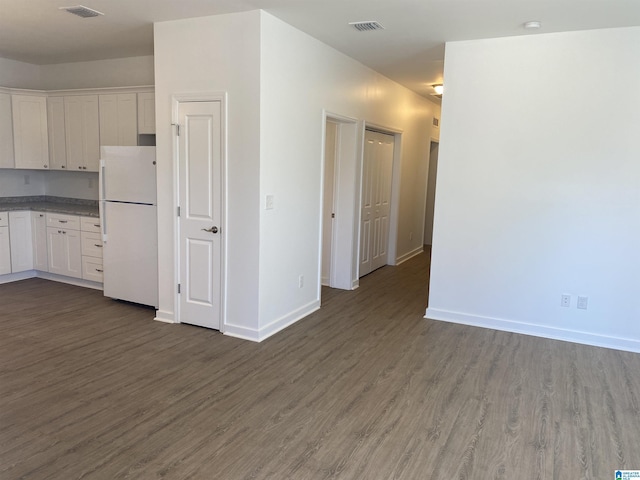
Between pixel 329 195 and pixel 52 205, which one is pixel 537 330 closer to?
pixel 329 195

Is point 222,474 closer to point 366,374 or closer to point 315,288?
point 366,374

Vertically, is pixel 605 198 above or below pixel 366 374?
above

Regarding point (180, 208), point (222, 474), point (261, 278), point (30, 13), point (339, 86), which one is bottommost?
point (222, 474)

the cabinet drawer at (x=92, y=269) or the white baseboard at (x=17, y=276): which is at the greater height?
the cabinet drawer at (x=92, y=269)

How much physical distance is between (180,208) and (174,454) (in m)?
2.38

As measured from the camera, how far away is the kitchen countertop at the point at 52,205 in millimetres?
5671

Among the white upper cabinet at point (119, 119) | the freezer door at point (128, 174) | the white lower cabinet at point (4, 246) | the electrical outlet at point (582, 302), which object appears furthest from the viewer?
the white lower cabinet at point (4, 246)

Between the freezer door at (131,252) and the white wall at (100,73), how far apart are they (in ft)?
5.70

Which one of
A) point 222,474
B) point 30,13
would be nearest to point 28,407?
point 222,474

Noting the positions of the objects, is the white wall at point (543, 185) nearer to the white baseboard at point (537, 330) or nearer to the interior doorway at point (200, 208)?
the white baseboard at point (537, 330)

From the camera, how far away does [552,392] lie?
3316 millimetres

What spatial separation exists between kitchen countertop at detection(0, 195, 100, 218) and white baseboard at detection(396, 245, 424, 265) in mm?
4490

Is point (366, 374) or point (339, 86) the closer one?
point (366, 374)

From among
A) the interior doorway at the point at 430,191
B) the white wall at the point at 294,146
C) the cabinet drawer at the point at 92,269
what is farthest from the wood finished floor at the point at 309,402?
the interior doorway at the point at 430,191
